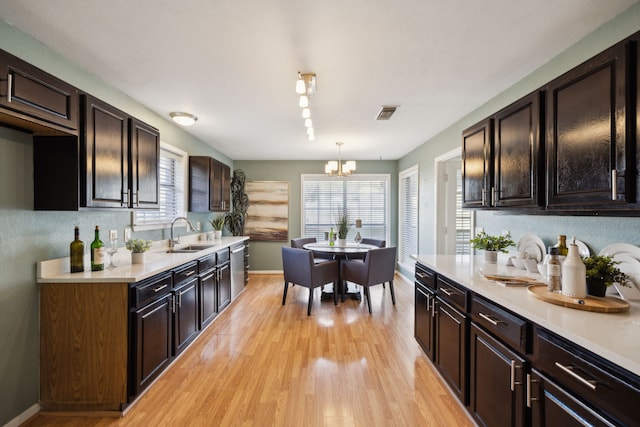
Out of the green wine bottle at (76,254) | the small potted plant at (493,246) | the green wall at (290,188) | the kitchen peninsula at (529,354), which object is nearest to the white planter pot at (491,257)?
the small potted plant at (493,246)

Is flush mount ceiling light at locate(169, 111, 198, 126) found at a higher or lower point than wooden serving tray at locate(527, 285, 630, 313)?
higher

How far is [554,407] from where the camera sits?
119 centimetres

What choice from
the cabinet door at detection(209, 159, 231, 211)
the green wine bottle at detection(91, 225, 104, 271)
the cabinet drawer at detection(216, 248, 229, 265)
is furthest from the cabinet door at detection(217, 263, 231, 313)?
the green wine bottle at detection(91, 225, 104, 271)

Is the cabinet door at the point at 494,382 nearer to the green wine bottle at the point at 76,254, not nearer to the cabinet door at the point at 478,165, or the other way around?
the cabinet door at the point at 478,165

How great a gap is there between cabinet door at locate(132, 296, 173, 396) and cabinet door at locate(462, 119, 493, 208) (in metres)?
2.75

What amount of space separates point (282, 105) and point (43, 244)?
231 cm

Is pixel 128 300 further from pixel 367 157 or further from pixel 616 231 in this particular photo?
pixel 367 157

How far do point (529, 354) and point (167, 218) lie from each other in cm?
377

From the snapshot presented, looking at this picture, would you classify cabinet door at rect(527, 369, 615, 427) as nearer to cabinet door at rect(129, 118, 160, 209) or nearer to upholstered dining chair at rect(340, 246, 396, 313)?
upholstered dining chair at rect(340, 246, 396, 313)

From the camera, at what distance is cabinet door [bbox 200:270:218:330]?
3.18m

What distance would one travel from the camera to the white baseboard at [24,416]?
1832 mm

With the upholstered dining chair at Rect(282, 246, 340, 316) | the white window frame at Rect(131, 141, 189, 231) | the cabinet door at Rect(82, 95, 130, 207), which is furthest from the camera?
the upholstered dining chair at Rect(282, 246, 340, 316)

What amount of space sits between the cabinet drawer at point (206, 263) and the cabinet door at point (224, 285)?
0.21 metres

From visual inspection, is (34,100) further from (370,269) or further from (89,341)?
(370,269)
